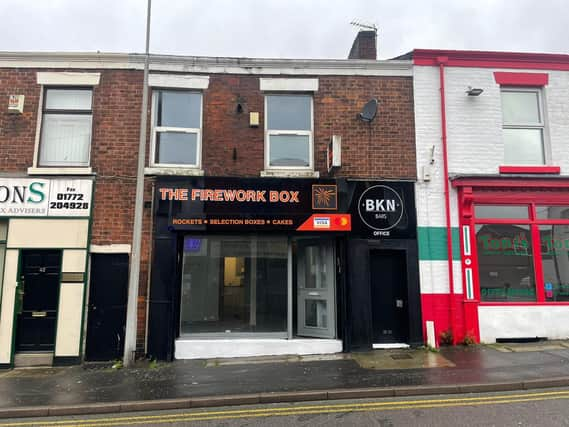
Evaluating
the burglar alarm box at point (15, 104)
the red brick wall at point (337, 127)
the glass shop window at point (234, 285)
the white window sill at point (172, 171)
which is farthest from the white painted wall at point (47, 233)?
the red brick wall at point (337, 127)

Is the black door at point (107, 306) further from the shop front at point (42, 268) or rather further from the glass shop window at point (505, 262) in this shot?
the glass shop window at point (505, 262)

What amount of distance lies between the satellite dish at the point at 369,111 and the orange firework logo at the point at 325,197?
1.72 metres

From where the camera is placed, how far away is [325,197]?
8.28 meters

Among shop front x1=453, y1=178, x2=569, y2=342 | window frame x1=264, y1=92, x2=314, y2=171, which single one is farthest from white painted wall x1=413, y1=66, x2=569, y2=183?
window frame x1=264, y1=92, x2=314, y2=171

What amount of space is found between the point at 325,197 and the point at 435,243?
264 centimetres

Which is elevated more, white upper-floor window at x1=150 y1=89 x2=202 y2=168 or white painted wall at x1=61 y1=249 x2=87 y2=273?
white upper-floor window at x1=150 y1=89 x2=202 y2=168

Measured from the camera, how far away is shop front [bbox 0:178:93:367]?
766cm

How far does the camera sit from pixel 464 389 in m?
5.59

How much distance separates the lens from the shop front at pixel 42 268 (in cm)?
766

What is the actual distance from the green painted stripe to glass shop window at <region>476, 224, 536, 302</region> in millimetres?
583

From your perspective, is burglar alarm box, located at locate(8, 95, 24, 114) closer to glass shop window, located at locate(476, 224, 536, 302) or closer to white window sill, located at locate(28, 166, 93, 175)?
white window sill, located at locate(28, 166, 93, 175)

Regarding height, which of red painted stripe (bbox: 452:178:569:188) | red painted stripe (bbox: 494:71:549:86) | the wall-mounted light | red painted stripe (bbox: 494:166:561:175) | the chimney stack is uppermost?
the chimney stack

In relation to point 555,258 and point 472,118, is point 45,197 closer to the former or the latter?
point 472,118

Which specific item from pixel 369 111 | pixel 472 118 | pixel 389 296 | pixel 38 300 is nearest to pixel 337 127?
pixel 369 111
